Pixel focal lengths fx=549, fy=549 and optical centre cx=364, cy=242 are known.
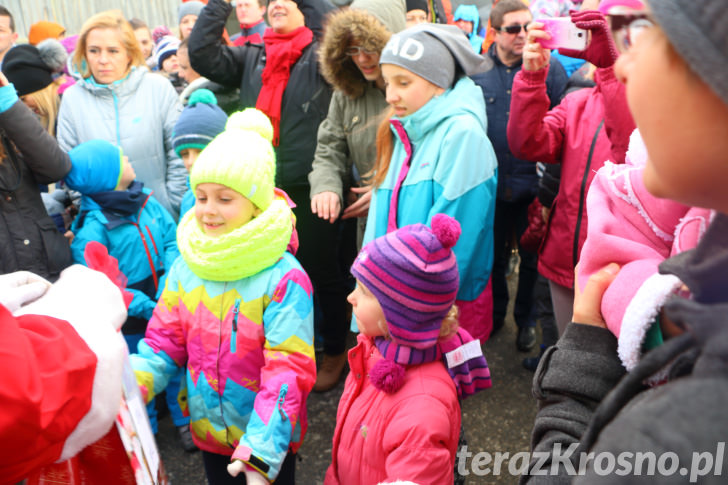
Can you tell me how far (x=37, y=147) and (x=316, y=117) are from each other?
1.58 m

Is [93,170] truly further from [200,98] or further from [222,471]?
[222,471]

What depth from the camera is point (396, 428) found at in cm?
156

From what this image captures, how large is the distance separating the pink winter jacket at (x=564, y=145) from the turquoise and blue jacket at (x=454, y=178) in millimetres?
214

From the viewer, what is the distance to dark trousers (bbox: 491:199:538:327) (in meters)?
3.75

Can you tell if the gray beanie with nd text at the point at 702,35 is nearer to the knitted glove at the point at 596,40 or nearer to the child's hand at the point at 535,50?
the knitted glove at the point at 596,40

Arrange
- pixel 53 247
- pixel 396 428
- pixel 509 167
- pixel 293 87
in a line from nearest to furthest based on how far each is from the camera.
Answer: pixel 396 428
pixel 53 247
pixel 293 87
pixel 509 167

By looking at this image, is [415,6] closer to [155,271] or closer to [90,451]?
[155,271]

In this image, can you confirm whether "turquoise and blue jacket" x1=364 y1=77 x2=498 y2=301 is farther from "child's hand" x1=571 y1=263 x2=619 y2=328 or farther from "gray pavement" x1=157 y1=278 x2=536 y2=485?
"child's hand" x1=571 y1=263 x2=619 y2=328

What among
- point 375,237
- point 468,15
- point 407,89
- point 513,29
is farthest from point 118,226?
point 468,15

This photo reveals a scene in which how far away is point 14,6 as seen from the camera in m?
8.91

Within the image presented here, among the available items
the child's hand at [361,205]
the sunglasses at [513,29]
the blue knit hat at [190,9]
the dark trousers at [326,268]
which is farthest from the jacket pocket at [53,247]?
the blue knit hat at [190,9]

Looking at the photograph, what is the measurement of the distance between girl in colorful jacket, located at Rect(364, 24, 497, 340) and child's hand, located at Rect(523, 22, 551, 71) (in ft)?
1.00

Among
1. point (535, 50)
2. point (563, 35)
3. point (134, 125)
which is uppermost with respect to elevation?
point (563, 35)

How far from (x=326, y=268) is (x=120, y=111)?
5.91ft
